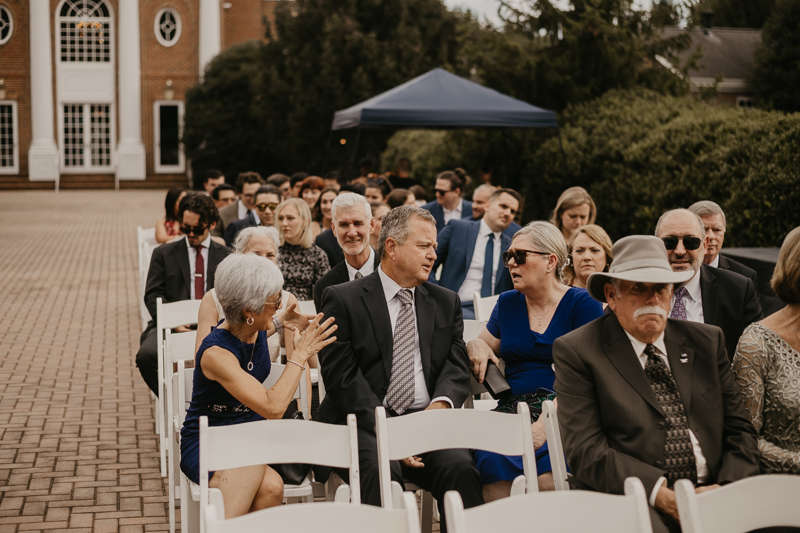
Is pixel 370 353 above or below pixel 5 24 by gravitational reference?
below

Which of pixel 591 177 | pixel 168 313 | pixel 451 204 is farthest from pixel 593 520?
pixel 591 177

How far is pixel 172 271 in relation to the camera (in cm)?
630

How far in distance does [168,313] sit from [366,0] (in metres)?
19.2

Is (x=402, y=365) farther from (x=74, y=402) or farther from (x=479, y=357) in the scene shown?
(x=74, y=402)

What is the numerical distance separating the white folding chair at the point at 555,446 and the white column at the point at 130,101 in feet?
119

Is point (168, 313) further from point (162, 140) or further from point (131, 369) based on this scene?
point (162, 140)

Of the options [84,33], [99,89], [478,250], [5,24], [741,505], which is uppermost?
[5,24]

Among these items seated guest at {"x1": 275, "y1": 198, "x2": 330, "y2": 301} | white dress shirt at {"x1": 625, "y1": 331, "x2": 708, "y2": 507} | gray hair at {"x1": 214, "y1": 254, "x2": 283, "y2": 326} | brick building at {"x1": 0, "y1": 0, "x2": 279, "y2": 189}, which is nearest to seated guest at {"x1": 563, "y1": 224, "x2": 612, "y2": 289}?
white dress shirt at {"x1": 625, "y1": 331, "x2": 708, "y2": 507}

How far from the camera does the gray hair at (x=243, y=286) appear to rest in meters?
3.58

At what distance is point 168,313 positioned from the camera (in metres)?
5.65

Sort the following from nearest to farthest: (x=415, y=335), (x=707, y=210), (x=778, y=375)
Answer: (x=778, y=375) < (x=415, y=335) < (x=707, y=210)

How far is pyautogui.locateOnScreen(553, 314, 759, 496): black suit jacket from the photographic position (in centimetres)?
307

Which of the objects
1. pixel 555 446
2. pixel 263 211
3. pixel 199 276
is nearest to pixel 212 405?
pixel 555 446

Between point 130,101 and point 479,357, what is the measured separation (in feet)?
118
